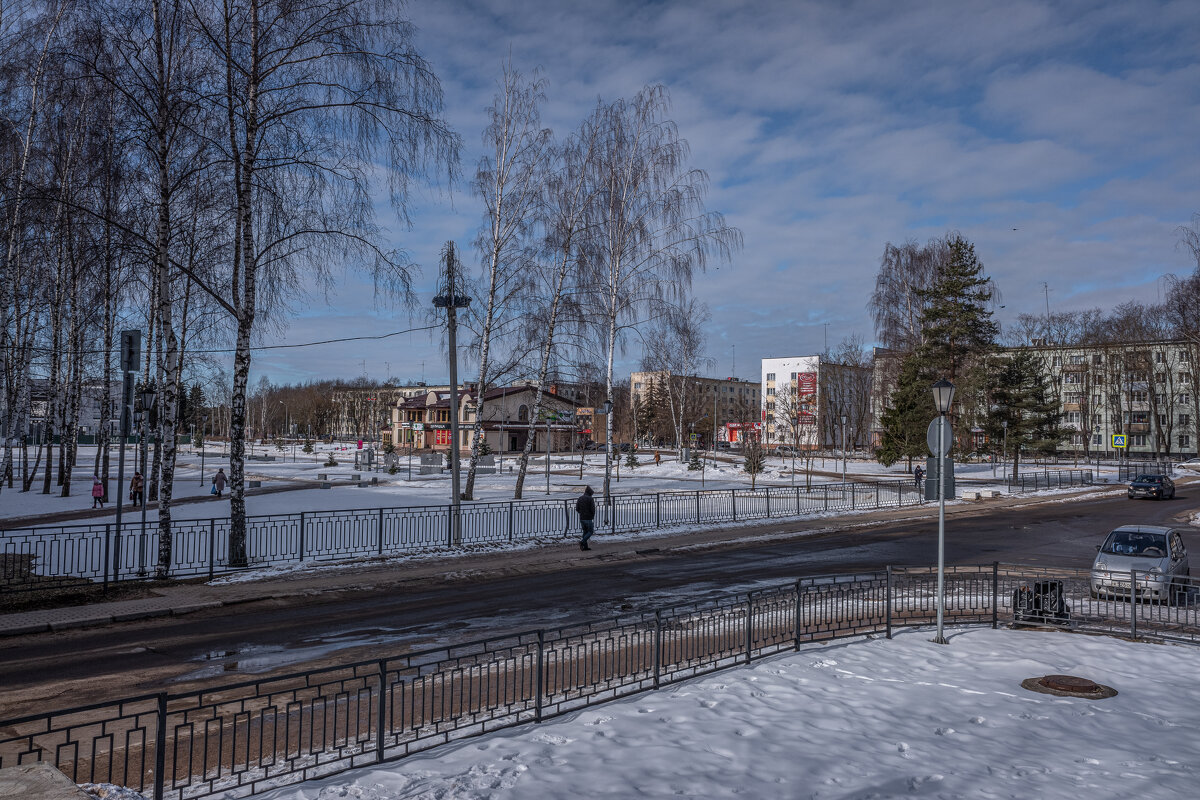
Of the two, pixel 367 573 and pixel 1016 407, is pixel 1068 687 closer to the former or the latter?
pixel 367 573

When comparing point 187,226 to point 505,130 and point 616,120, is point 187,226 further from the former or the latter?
point 616,120

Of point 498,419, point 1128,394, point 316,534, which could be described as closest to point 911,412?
point 316,534

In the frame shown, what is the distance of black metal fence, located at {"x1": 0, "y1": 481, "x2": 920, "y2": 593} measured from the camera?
49.7 feet

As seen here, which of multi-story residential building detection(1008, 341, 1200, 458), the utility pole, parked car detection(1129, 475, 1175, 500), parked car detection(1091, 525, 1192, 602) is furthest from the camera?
multi-story residential building detection(1008, 341, 1200, 458)

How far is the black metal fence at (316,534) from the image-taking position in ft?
49.7

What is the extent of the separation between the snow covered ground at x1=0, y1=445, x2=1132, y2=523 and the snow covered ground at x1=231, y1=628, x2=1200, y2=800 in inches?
727

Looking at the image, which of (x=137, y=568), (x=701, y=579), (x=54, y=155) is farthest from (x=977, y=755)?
(x=54, y=155)

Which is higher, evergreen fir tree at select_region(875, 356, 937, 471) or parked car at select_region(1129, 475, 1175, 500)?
evergreen fir tree at select_region(875, 356, 937, 471)

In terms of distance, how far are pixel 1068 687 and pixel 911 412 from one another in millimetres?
44221

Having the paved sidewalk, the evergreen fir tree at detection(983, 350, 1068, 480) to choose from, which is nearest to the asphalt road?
the paved sidewalk

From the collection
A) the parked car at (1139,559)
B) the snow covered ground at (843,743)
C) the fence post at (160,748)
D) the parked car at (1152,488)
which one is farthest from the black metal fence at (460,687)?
the parked car at (1152,488)

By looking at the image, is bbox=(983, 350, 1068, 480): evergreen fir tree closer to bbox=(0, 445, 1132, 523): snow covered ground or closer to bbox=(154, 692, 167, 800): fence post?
bbox=(0, 445, 1132, 523): snow covered ground

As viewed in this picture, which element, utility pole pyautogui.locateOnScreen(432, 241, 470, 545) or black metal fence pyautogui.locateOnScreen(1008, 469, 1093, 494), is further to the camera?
black metal fence pyautogui.locateOnScreen(1008, 469, 1093, 494)

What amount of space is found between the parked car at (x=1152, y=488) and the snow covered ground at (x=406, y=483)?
7.10 meters
